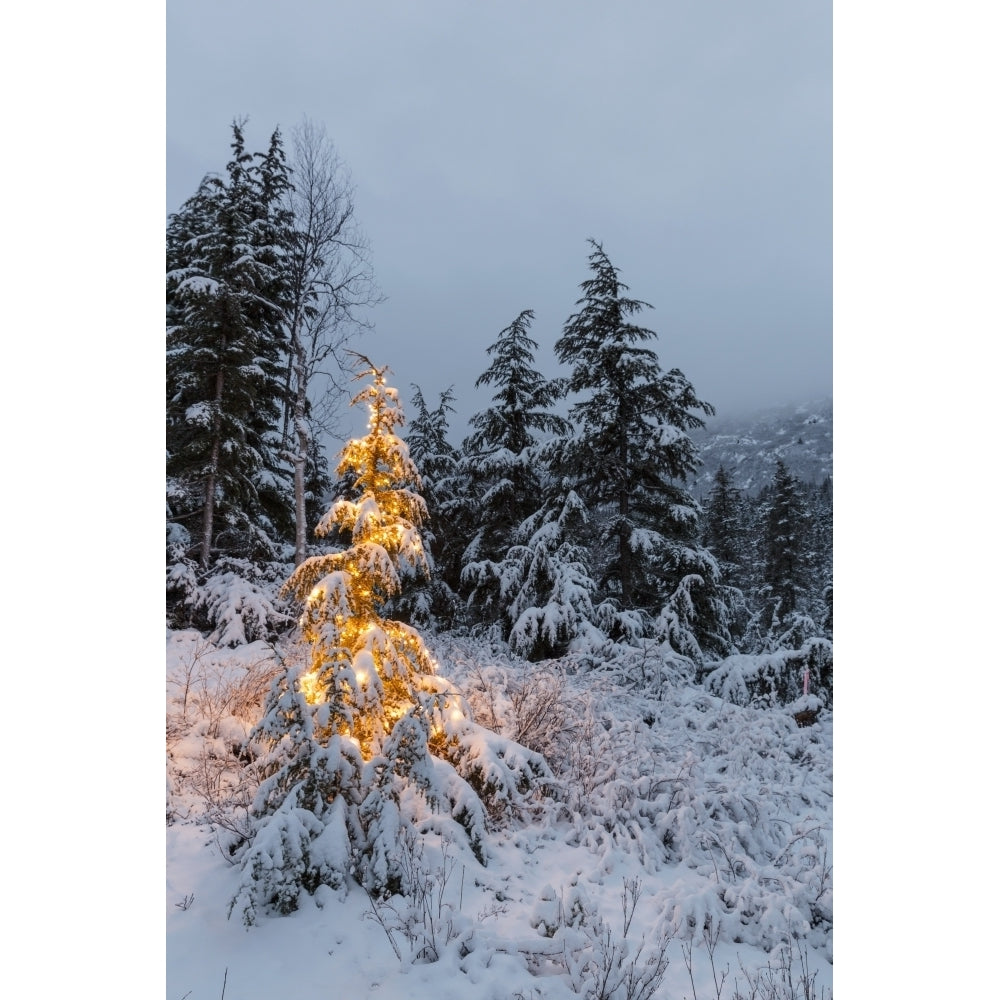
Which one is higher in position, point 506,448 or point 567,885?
point 506,448

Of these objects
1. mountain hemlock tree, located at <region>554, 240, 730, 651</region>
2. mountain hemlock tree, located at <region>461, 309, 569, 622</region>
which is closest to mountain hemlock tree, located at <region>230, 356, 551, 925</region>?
mountain hemlock tree, located at <region>554, 240, 730, 651</region>

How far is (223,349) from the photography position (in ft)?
37.1

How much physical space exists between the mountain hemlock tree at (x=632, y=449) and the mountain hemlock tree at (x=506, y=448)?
1067 millimetres

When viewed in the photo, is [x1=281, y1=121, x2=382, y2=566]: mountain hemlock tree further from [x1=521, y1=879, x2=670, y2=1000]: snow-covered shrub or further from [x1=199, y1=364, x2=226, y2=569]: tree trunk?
[x1=521, y1=879, x2=670, y2=1000]: snow-covered shrub

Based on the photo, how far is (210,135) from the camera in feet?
15.8

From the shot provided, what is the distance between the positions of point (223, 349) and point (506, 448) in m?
6.42

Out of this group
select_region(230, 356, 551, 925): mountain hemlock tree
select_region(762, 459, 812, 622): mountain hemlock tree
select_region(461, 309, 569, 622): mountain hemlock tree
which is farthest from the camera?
select_region(762, 459, 812, 622): mountain hemlock tree

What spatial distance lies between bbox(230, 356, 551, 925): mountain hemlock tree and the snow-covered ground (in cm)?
23

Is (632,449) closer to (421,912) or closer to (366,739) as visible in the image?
(366,739)

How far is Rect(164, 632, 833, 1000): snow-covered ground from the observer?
9.53ft

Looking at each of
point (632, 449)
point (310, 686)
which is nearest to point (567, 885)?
point (310, 686)

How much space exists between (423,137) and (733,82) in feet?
11.5
